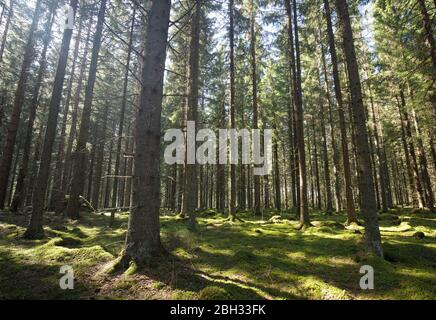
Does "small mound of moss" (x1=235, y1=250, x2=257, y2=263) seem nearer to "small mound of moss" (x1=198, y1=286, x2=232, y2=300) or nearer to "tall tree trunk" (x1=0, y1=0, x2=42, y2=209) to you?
"small mound of moss" (x1=198, y1=286, x2=232, y2=300)

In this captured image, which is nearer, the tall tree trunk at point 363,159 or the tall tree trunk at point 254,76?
the tall tree trunk at point 363,159

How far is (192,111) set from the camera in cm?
1338

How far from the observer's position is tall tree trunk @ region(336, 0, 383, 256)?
7205 mm

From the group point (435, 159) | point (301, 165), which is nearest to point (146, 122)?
point (301, 165)

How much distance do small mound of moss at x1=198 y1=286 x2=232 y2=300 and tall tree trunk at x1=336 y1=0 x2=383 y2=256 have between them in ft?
15.7

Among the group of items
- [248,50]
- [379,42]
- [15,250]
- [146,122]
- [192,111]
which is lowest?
[15,250]

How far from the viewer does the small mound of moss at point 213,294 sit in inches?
173

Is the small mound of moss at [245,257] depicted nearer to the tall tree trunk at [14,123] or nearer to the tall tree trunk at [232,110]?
the tall tree trunk at [232,110]

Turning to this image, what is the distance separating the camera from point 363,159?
7.70 m

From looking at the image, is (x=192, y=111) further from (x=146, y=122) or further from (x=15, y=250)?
(x=15, y=250)

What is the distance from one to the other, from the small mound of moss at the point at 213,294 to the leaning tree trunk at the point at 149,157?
1.54 m

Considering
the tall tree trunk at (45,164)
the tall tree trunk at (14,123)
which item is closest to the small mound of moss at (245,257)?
the tall tree trunk at (45,164)

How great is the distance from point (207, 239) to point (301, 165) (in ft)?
19.8

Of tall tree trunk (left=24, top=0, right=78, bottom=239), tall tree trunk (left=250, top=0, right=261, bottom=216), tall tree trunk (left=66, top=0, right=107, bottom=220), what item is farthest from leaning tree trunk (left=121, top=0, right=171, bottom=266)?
tall tree trunk (left=250, top=0, right=261, bottom=216)
